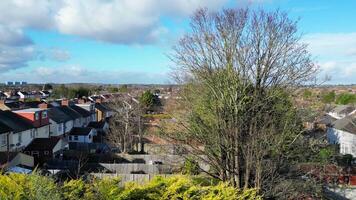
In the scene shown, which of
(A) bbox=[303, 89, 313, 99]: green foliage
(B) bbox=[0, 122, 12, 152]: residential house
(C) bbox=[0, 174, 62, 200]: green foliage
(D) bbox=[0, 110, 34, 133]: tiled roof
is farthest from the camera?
(D) bbox=[0, 110, 34, 133]: tiled roof


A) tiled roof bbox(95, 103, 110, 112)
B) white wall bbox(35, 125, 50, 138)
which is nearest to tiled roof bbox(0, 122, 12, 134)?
white wall bbox(35, 125, 50, 138)

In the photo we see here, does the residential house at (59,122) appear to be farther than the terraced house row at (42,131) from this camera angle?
Yes

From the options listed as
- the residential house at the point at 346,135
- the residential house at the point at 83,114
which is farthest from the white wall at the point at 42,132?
the residential house at the point at 346,135

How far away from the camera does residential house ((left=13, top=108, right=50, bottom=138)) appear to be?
116 ft

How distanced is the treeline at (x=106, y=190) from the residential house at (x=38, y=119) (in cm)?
2768

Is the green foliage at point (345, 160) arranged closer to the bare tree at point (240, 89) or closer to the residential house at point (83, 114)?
the bare tree at point (240, 89)

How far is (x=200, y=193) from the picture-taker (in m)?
9.54

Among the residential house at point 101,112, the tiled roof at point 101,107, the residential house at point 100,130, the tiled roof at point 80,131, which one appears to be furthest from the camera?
the tiled roof at point 101,107

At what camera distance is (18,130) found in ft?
104

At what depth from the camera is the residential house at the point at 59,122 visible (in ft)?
133

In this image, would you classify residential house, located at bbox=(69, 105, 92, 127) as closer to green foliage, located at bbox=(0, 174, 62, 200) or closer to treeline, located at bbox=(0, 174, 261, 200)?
treeline, located at bbox=(0, 174, 261, 200)

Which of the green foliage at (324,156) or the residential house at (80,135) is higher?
the green foliage at (324,156)

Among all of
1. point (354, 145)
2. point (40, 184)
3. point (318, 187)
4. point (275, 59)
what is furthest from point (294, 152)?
point (354, 145)

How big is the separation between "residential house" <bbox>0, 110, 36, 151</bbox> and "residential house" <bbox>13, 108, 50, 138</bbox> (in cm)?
48
